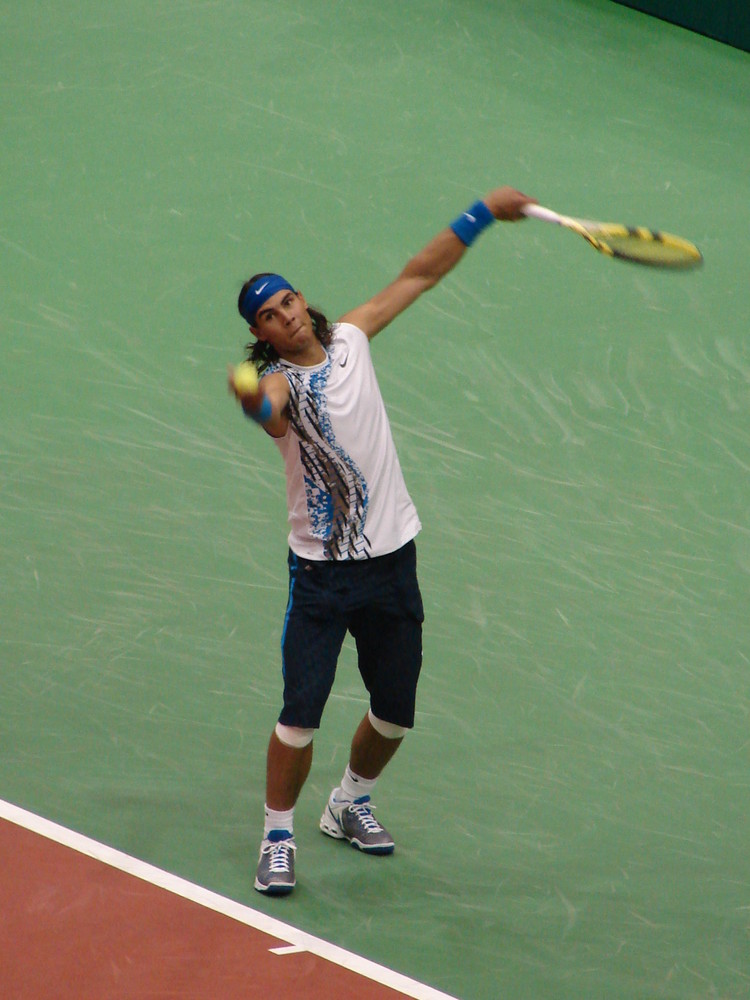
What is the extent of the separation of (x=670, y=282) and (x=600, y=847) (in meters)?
5.12

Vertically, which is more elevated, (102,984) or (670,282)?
(670,282)

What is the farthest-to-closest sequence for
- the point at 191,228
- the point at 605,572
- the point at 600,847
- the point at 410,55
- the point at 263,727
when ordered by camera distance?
the point at 410,55 → the point at 191,228 → the point at 605,572 → the point at 263,727 → the point at 600,847

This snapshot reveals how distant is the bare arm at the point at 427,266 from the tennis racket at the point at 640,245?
160 millimetres

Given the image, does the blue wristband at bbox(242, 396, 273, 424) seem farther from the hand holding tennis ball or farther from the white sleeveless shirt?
the white sleeveless shirt

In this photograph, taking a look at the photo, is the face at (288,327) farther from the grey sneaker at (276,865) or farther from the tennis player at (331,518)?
the grey sneaker at (276,865)

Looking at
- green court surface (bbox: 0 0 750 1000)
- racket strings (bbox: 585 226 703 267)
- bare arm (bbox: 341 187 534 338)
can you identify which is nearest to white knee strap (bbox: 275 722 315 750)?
green court surface (bbox: 0 0 750 1000)

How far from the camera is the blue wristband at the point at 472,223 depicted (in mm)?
5250

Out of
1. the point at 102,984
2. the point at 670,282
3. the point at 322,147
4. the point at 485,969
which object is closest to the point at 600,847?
the point at 485,969

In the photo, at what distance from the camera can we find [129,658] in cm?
630

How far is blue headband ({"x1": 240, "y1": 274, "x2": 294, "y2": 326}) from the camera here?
4910 millimetres

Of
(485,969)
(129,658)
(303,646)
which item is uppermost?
(303,646)

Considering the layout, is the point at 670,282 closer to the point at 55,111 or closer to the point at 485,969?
the point at 55,111

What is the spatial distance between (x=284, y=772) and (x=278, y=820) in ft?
0.63

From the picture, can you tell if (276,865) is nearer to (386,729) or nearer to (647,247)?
(386,729)
